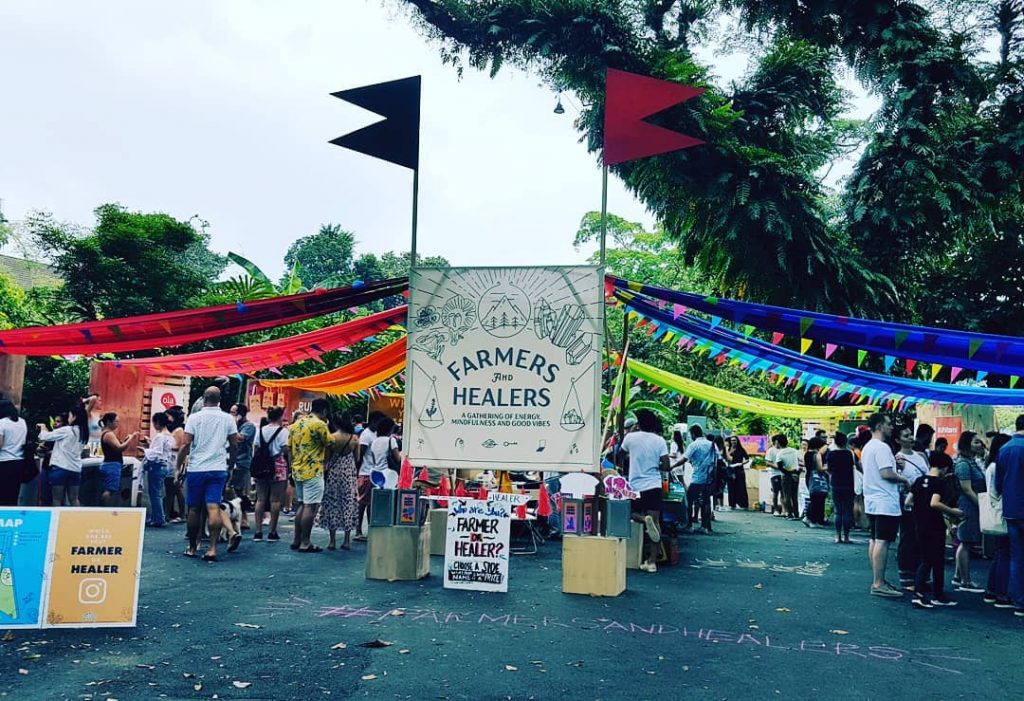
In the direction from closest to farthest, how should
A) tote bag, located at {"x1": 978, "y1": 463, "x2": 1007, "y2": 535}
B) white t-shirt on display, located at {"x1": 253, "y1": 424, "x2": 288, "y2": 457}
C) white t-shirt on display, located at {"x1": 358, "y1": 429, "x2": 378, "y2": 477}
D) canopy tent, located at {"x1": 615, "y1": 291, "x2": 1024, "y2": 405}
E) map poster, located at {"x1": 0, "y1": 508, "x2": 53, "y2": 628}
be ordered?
map poster, located at {"x1": 0, "y1": 508, "x2": 53, "y2": 628} → tote bag, located at {"x1": 978, "y1": 463, "x2": 1007, "y2": 535} → canopy tent, located at {"x1": 615, "y1": 291, "x2": 1024, "y2": 405} → white t-shirt on display, located at {"x1": 253, "y1": 424, "x2": 288, "y2": 457} → white t-shirt on display, located at {"x1": 358, "y1": 429, "x2": 378, "y2": 477}

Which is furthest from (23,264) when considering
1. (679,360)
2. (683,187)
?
(683,187)

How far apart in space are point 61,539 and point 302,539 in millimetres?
4393

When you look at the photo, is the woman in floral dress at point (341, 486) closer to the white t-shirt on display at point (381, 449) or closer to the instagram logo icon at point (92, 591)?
the white t-shirt on display at point (381, 449)

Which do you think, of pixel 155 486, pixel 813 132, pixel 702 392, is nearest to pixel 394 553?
pixel 155 486

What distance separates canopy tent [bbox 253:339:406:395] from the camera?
1311 centimetres

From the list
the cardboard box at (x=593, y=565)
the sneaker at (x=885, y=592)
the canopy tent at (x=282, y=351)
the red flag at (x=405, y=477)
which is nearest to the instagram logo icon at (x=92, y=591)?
the red flag at (x=405, y=477)

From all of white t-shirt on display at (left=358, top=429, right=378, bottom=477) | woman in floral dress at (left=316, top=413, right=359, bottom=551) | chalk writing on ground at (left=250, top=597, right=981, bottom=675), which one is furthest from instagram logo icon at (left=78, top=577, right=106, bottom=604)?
white t-shirt on display at (left=358, top=429, right=378, bottom=477)

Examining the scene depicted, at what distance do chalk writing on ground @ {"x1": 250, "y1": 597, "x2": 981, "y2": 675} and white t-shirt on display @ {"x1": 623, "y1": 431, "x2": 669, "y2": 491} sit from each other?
3.00 m

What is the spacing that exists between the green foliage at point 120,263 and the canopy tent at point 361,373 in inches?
283

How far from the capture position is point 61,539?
578 centimetres

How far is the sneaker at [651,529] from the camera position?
31.1 ft

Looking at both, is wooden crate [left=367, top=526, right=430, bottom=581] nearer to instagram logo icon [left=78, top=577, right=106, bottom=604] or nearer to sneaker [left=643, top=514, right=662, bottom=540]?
sneaker [left=643, top=514, right=662, bottom=540]

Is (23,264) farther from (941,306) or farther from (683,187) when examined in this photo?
(941,306)

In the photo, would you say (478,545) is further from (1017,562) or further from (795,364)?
(1017,562)
